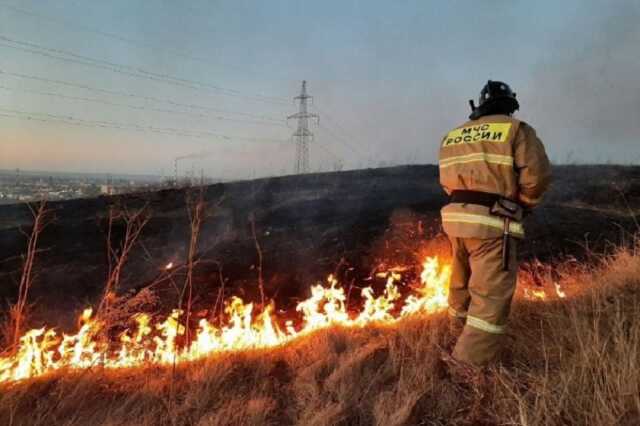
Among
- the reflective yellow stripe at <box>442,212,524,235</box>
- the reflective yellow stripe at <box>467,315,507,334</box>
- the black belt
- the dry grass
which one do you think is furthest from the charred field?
the black belt

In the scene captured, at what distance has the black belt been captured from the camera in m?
2.83

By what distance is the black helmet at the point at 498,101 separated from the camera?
3.10 m

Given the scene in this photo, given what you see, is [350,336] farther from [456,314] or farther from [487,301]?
[487,301]

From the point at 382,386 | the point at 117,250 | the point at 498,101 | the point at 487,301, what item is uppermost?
the point at 498,101

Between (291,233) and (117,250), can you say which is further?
(291,233)

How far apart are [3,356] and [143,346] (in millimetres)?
1066

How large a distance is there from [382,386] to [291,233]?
18.5 feet

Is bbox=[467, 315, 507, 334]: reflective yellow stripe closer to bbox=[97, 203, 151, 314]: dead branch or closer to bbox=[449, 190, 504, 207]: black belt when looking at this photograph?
bbox=[449, 190, 504, 207]: black belt

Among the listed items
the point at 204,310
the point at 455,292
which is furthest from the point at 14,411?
the point at 455,292

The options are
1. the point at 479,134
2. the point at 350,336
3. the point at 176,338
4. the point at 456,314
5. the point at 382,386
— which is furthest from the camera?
the point at 350,336

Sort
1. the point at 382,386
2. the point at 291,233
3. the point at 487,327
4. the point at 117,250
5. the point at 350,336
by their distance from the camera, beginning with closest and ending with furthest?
the point at 487,327, the point at 382,386, the point at 350,336, the point at 117,250, the point at 291,233

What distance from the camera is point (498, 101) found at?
3.10 meters

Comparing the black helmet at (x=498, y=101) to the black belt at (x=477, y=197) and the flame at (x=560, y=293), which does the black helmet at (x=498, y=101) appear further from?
the flame at (x=560, y=293)

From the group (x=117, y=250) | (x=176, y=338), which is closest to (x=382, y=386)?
(x=176, y=338)
